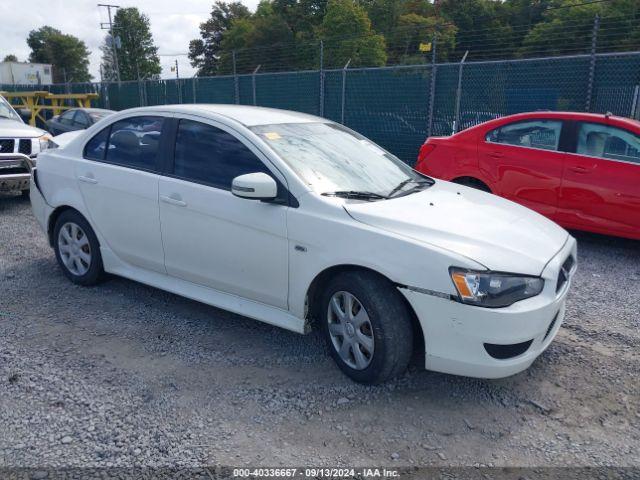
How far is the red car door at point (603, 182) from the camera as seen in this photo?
5.87 meters

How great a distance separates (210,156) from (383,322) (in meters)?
1.78

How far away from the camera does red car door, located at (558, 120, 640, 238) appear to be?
587 centimetres

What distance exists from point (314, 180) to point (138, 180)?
5.01ft

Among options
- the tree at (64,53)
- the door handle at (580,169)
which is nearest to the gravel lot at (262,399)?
the door handle at (580,169)

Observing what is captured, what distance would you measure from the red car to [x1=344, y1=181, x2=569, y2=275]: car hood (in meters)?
2.55

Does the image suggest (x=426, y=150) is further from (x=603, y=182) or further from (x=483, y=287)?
(x=483, y=287)

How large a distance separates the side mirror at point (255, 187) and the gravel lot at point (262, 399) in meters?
1.09

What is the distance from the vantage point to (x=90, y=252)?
481 cm

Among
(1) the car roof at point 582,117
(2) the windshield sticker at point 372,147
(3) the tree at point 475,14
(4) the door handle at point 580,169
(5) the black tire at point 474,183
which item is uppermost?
(3) the tree at point 475,14

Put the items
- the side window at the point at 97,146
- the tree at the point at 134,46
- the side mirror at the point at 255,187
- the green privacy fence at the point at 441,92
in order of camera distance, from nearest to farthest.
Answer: the side mirror at the point at 255,187 → the side window at the point at 97,146 → the green privacy fence at the point at 441,92 → the tree at the point at 134,46

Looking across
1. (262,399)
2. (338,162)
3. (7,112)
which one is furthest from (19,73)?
(262,399)

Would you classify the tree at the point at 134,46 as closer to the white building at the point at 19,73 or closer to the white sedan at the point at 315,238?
the white building at the point at 19,73

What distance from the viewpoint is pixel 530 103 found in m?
10.1

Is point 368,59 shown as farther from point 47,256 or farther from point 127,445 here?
point 127,445
